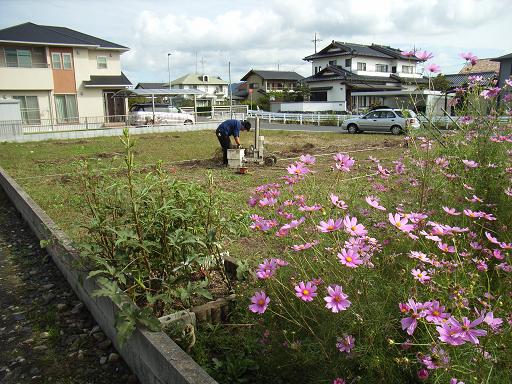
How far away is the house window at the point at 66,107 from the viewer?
26.6 meters

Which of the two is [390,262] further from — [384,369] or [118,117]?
[118,117]

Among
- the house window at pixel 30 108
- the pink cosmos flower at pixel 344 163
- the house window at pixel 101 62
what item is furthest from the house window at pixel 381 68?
the pink cosmos flower at pixel 344 163

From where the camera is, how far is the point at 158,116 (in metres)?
25.2

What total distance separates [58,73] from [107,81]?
2.95 m

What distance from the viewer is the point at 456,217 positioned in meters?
2.47

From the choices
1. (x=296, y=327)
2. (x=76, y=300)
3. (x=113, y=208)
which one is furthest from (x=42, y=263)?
(x=296, y=327)

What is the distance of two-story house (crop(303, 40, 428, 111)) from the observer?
41.1 meters

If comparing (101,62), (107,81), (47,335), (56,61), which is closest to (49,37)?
(56,61)

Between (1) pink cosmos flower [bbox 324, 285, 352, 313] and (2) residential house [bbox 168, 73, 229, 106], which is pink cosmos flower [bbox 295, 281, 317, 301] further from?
(2) residential house [bbox 168, 73, 229, 106]

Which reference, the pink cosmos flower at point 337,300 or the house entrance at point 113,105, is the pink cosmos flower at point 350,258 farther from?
the house entrance at point 113,105

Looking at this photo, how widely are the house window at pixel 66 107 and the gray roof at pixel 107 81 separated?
1470mm

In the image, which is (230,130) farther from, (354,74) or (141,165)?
(354,74)

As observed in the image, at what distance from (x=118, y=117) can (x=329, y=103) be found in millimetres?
20512

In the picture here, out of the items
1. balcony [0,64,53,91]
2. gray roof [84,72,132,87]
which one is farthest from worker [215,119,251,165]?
balcony [0,64,53,91]
